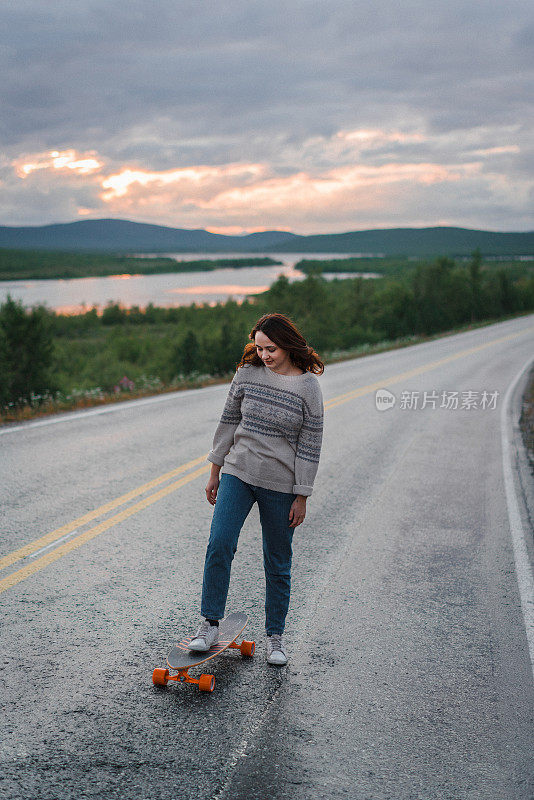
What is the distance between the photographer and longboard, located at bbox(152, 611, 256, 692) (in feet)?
11.2

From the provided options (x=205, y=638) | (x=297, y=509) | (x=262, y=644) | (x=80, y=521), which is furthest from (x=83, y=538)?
(x=297, y=509)

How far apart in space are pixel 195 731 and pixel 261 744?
323 millimetres

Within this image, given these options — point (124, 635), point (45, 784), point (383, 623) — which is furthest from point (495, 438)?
point (45, 784)

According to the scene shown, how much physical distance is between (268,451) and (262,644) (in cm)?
130

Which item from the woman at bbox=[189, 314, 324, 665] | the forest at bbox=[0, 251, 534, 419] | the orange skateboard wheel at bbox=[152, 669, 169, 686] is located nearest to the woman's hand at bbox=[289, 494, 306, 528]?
the woman at bbox=[189, 314, 324, 665]

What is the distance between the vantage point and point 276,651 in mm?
3760

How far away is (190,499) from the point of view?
6.91 meters

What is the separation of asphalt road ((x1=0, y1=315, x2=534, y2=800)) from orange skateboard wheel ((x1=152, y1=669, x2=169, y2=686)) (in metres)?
0.05

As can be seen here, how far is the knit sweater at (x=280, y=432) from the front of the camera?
141 inches

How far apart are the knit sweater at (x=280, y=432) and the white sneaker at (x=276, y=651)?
928 mm

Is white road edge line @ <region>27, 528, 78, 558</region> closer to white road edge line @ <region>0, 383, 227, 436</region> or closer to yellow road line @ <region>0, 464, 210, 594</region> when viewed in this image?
yellow road line @ <region>0, 464, 210, 594</region>

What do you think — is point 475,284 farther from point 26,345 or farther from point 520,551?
point 520,551

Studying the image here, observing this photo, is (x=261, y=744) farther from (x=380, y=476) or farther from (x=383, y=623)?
(x=380, y=476)

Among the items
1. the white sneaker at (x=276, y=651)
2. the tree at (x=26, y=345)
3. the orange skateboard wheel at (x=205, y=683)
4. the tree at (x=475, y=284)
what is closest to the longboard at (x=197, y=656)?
the orange skateboard wheel at (x=205, y=683)
